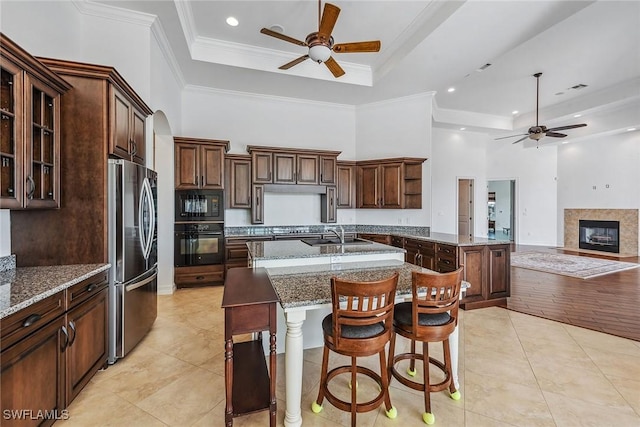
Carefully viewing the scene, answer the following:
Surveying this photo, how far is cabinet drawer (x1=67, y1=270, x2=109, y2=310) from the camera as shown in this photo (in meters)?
1.88

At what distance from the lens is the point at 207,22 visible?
3.80 meters

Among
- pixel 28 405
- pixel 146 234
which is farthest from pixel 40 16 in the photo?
pixel 28 405

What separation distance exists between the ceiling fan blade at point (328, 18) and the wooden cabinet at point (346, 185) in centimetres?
293

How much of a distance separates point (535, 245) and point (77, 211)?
11.5 m

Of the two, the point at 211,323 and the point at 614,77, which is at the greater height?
the point at 614,77

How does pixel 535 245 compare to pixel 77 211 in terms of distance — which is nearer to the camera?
pixel 77 211

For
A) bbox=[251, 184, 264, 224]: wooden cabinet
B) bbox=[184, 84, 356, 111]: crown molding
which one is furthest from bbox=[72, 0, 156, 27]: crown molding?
bbox=[251, 184, 264, 224]: wooden cabinet

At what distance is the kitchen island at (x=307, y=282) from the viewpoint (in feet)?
5.64

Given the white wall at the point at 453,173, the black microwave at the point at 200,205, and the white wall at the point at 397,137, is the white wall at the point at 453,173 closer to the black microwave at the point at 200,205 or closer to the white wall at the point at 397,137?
the white wall at the point at 397,137

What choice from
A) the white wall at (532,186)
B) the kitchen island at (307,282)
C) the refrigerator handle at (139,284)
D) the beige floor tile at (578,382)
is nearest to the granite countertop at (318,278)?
the kitchen island at (307,282)

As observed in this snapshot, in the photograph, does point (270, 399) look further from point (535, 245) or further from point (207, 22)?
point (535, 245)

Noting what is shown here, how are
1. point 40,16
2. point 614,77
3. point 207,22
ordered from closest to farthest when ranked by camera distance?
point 40,16
point 207,22
point 614,77

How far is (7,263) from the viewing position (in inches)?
82.6

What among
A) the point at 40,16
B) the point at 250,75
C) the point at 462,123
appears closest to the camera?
the point at 40,16
